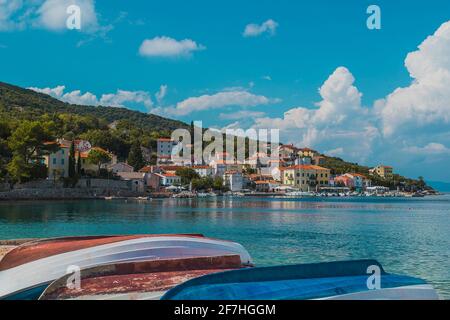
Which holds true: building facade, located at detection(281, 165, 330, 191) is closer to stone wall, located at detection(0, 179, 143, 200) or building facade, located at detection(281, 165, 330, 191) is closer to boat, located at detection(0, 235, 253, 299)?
stone wall, located at detection(0, 179, 143, 200)

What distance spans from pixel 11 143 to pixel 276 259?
48.9 m

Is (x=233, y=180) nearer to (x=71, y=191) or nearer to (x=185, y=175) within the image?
(x=185, y=175)

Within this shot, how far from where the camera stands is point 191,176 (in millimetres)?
100062

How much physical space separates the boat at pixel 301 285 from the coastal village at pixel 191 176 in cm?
5930

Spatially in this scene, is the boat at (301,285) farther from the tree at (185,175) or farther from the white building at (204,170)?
the white building at (204,170)

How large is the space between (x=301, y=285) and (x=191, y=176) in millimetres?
94178

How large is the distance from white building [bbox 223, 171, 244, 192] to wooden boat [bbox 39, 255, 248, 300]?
9808 centimetres

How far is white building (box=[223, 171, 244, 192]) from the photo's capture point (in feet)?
354

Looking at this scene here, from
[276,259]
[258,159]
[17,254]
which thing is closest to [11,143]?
[276,259]

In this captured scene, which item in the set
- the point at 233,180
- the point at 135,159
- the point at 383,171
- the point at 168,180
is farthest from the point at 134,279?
the point at 383,171

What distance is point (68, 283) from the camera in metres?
7.23
